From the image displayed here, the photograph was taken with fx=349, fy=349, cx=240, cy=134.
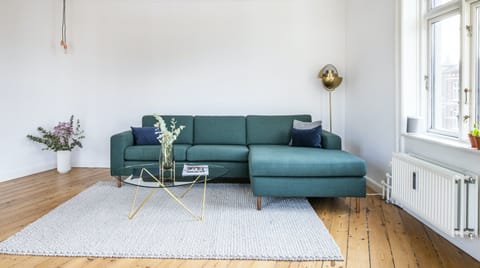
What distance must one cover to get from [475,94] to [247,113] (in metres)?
3.12

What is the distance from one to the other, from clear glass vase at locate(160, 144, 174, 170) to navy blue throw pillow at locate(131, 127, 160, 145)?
3.77 feet

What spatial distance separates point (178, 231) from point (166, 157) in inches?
30.5

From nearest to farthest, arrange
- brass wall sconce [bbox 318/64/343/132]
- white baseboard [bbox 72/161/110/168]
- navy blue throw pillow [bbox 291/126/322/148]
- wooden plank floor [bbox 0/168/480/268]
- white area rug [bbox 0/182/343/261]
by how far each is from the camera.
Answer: wooden plank floor [bbox 0/168/480/268] → white area rug [bbox 0/182/343/261] → navy blue throw pillow [bbox 291/126/322/148] → brass wall sconce [bbox 318/64/343/132] → white baseboard [bbox 72/161/110/168]

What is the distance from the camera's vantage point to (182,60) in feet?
17.1

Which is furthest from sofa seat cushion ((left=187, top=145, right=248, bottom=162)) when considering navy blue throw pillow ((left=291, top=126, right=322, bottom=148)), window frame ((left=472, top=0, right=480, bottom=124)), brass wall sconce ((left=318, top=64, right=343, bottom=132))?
window frame ((left=472, top=0, right=480, bottom=124))

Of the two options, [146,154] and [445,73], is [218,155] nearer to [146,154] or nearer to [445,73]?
[146,154]

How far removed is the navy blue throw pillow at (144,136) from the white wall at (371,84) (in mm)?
2652

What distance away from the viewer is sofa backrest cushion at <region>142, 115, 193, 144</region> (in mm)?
4719

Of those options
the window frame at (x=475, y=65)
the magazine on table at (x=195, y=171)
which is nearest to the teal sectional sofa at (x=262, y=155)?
the magazine on table at (x=195, y=171)

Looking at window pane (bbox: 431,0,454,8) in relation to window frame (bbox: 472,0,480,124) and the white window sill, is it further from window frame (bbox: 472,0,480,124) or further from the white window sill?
the white window sill

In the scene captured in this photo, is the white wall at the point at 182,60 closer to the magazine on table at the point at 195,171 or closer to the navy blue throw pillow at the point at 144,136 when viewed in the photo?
the navy blue throw pillow at the point at 144,136

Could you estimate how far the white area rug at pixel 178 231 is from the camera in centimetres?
236

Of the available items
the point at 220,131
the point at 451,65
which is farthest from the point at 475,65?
the point at 220,131

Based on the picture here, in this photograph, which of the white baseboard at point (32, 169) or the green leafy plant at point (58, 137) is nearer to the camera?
the white baseboard at point (32, 169)
